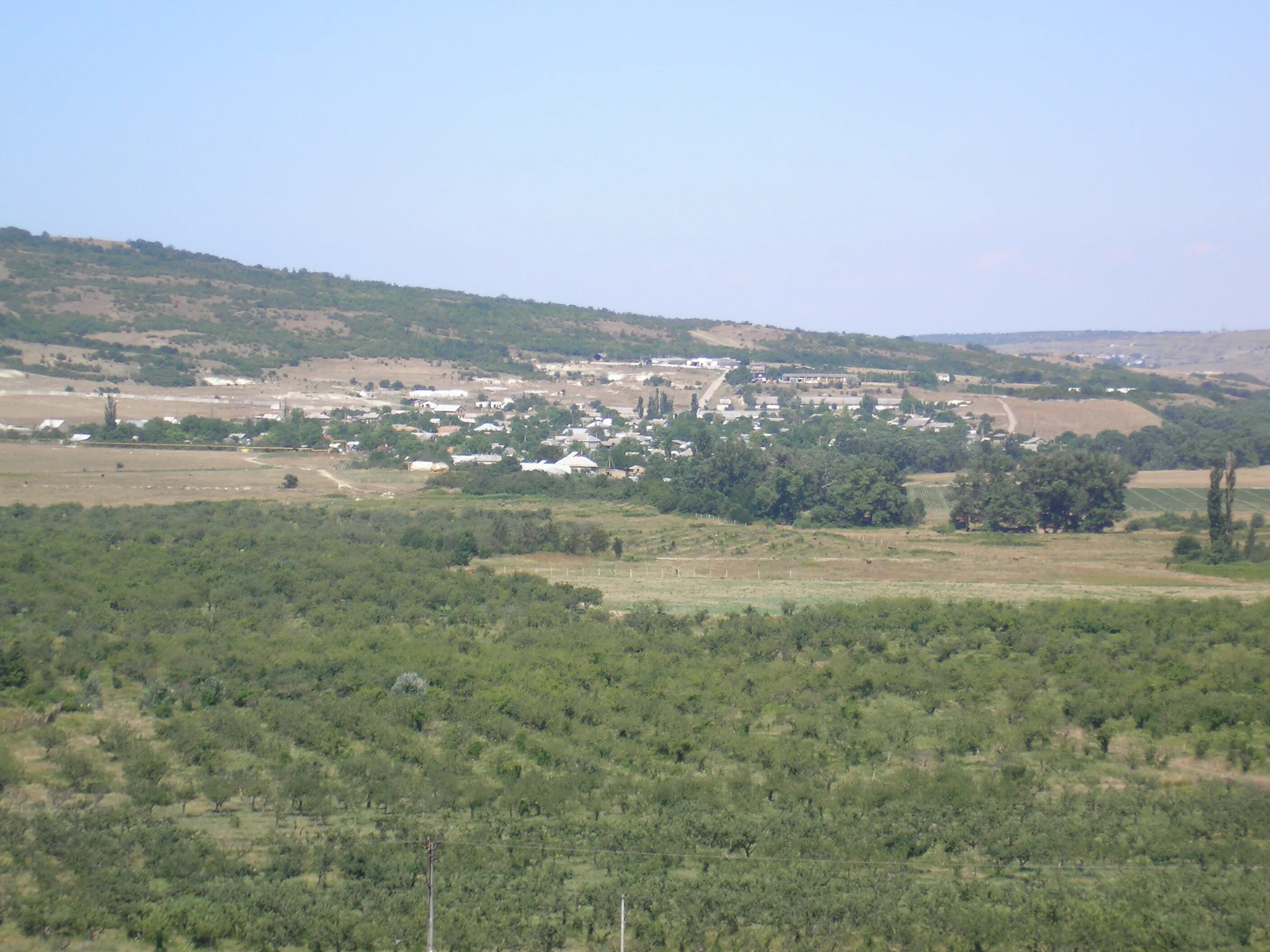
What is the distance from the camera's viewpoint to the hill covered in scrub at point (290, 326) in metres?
104

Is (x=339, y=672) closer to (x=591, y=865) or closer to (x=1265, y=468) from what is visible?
(x=591, y=865)

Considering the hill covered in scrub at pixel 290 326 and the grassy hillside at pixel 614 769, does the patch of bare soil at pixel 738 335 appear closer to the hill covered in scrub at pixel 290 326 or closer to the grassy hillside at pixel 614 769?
the hill covered in scrub at pixel 290 326

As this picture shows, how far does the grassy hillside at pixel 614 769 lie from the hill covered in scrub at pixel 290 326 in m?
75.8

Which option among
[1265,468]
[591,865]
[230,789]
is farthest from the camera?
[1265,468]

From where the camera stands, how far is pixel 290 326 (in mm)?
123438

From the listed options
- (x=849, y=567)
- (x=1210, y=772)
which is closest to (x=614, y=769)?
(x=1210, y=772)

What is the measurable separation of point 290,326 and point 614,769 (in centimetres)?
11307

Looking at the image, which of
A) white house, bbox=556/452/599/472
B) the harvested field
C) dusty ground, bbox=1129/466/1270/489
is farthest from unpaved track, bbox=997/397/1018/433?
white house, bbox=556/452/599/472

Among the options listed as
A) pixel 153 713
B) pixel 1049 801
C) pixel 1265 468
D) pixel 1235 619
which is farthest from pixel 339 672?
pixel 1265 468

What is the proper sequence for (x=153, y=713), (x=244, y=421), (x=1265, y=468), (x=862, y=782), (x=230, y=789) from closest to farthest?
(x=230, y=789) → (x=862, y=782) → (x=153, y=713) → (x=1265, y=468) → (x=244, y=421)

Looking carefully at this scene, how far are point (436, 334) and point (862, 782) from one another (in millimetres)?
118546

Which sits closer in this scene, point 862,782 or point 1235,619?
point 862,782

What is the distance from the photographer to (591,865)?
1391cm

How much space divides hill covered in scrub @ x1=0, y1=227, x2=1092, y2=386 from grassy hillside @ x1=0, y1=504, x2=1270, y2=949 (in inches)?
2983
